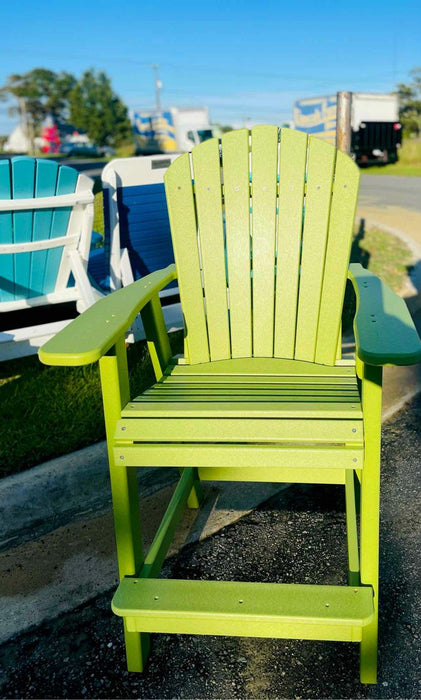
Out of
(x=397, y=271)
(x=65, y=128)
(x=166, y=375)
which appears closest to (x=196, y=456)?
(x=166, y=375)

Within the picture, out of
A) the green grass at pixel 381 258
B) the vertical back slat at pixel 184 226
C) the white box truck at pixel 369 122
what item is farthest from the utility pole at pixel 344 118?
the white box truck at pixel 369 122

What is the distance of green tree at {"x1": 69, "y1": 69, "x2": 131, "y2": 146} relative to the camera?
60.7m

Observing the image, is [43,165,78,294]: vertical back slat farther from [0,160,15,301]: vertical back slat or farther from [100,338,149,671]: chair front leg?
[100,338,149,671]: chair front leg

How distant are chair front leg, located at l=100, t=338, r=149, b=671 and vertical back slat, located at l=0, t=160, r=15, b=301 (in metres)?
1.57

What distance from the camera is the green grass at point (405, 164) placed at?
21.2 m

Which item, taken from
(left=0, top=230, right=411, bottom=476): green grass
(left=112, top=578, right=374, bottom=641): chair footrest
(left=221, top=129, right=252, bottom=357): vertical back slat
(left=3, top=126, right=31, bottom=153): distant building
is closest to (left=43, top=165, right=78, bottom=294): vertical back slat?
(left=0, top=230, right=411, bottom=476): green grass

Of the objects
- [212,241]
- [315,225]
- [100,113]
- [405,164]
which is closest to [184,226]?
[212,241]

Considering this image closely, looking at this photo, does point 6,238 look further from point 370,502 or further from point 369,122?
point 369,122

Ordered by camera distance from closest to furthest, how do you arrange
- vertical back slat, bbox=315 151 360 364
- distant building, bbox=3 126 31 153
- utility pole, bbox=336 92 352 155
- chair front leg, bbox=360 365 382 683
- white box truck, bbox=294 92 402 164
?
1. chair front leg, bbox=360 365 382 683
2. vertical back slat, bbox=315 151 360 364
3. utility pole, bbox=336 92 352 155
4. white box truck, bbox=294 92 402 164
5. distant building, bbox=3 126 31 153

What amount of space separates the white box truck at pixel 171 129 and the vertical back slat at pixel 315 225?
91.2ft

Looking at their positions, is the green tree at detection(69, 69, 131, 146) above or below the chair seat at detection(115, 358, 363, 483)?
above

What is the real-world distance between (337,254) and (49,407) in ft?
5.59

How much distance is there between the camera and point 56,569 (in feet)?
7.09

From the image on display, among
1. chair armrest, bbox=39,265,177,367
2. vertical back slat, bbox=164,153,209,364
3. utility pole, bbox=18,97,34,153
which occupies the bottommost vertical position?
chair armrest, bbox=39,265,177,367
